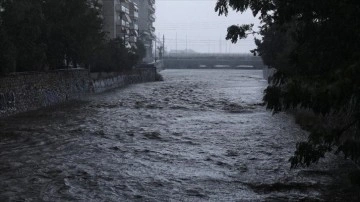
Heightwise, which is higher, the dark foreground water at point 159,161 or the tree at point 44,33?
the tree at point 44,33

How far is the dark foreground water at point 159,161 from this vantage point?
1330cm

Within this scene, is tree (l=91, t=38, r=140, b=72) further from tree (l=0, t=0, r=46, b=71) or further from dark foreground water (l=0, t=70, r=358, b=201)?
dark foreground water (l=0, t=70, r=358, b=201)

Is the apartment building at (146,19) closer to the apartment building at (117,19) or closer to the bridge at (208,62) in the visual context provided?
the bridge at (208,62)

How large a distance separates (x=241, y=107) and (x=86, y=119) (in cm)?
1446

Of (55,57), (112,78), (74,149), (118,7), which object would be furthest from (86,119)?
(118,7)

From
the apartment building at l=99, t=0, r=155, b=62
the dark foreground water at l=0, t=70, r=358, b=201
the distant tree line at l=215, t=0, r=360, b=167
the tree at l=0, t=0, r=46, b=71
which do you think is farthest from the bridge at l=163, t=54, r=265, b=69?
the distant tree line at l=215, t=0, r=360, b=167

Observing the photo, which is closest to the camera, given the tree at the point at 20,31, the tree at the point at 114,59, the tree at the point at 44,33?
the tree at the point at 20,31

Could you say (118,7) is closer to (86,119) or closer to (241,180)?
(86,119)

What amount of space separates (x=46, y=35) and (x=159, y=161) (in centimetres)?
2643

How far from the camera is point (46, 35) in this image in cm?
4025

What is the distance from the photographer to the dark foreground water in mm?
13297

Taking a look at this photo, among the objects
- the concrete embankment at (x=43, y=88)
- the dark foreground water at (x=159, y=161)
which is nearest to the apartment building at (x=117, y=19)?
the concrete embankment at (x=43, y=88)

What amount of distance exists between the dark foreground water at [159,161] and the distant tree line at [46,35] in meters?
4.82

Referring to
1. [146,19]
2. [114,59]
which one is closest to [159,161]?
[114,59]
